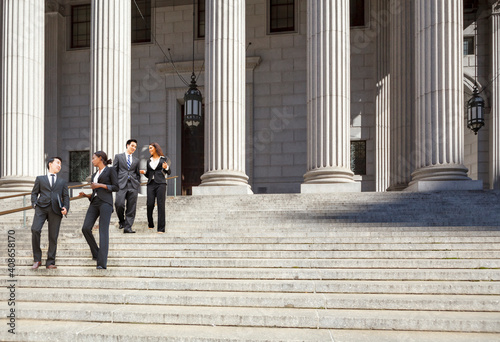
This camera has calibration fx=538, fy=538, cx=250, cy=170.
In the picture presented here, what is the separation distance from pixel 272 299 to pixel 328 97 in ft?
36.5

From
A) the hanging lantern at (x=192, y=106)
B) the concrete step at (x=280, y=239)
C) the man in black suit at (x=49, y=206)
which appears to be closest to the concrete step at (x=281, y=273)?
the man in black suit at (x=49, y=206)

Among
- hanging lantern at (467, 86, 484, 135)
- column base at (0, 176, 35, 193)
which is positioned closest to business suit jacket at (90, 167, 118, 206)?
column base at (0, 176, 35, 193)

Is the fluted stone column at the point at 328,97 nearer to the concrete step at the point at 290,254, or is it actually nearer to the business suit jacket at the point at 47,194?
the concrete step at the point at 290,254

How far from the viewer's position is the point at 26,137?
19641 millimetres

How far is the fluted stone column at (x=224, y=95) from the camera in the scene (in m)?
18.0

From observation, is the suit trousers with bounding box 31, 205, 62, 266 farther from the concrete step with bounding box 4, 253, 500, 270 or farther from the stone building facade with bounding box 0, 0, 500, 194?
the stone building facade with bounding box 0, 0, 500, 194

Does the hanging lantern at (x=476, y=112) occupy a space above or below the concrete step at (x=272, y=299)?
above

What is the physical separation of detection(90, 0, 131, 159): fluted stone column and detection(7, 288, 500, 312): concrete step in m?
10.9

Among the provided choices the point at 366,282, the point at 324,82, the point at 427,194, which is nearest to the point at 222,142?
the point at 324,82

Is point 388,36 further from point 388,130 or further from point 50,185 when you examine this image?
point 50,185

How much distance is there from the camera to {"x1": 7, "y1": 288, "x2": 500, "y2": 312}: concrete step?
23.5 ft

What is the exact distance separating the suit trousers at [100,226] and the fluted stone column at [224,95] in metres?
8.15

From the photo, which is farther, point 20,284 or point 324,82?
point 324,82

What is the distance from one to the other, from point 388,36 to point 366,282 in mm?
17050
